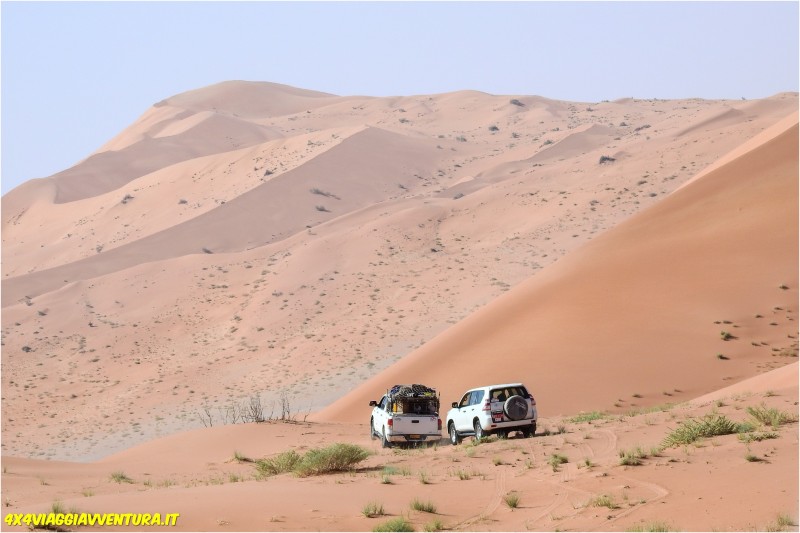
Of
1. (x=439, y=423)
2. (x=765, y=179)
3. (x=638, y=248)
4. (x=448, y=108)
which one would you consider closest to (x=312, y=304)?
(x=638, y=248)

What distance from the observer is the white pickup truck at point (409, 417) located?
2323cm

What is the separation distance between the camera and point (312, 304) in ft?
173

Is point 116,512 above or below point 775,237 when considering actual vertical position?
below

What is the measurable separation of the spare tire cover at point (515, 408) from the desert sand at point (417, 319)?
1.09m

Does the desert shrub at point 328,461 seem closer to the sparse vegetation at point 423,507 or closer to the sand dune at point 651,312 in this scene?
the sparse vegetation at point 423,507

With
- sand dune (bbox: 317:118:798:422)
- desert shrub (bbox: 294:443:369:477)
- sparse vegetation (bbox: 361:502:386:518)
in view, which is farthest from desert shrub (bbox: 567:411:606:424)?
sparse vegetation (bbox: 361:502:386:518)

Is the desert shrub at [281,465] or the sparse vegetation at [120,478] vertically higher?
the desert shrub at [281,465]

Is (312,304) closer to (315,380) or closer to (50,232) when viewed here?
(315,380)

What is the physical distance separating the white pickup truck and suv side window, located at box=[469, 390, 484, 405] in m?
1.14

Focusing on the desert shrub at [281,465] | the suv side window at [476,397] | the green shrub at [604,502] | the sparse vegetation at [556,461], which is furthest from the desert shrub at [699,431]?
the desert shrub at [281,465]

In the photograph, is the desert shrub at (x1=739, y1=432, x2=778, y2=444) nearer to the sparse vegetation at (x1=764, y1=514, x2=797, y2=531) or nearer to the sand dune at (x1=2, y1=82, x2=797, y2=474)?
the sparse vegetation at (x1=764, y1=514, x2=797, y2=531)

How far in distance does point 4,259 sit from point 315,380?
143ft

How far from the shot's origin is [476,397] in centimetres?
2264

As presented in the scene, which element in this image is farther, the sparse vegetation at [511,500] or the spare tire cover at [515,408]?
the spare tire cover at [515,408]
